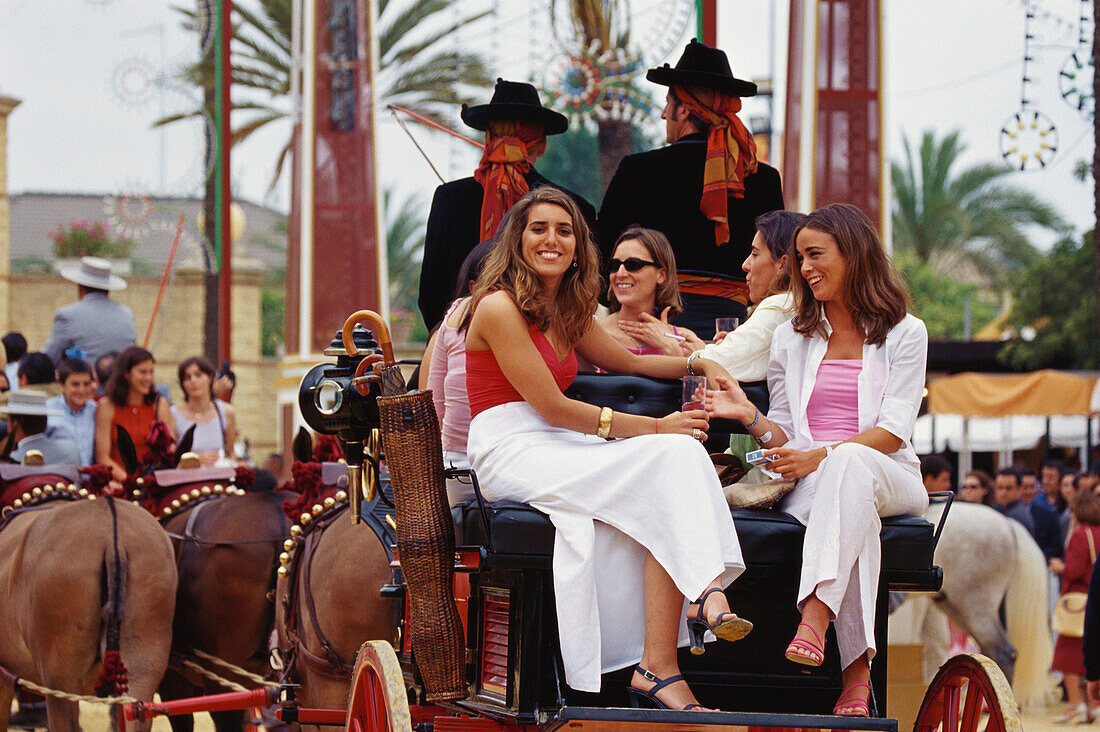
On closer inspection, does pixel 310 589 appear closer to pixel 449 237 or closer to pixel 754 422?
pixel 449 237

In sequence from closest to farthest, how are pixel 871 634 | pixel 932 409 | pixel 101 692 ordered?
pixel 871 634 < pixel 101 692 < pixel 932 409

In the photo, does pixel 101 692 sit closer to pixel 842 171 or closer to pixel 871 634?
pixel 871 634

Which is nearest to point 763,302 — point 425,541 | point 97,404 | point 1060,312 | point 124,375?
point 425,541

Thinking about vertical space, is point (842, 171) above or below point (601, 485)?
above

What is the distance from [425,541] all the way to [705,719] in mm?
1155

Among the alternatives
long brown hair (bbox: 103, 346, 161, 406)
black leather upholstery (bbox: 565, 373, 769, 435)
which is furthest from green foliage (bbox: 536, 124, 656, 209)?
black leather upholstery (bbox: 565, 373, 769, 435)

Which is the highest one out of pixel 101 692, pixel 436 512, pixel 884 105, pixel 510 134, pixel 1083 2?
pixel 1083 2

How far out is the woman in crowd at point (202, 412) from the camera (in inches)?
338

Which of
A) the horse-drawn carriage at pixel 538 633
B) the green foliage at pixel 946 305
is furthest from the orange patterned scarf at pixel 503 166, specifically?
the green foliage at pixel 946 305

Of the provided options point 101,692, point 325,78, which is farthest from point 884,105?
point 101,692

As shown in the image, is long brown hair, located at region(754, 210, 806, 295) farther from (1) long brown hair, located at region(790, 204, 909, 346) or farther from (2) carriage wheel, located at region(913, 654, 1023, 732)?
(2) carriage wheel, located at region(913, 654, 1023, 732)

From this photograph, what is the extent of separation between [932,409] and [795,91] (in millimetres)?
7655

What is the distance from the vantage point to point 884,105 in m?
12.9

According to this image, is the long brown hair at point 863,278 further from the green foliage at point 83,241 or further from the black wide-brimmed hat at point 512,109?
the green foliage at point 83,241
